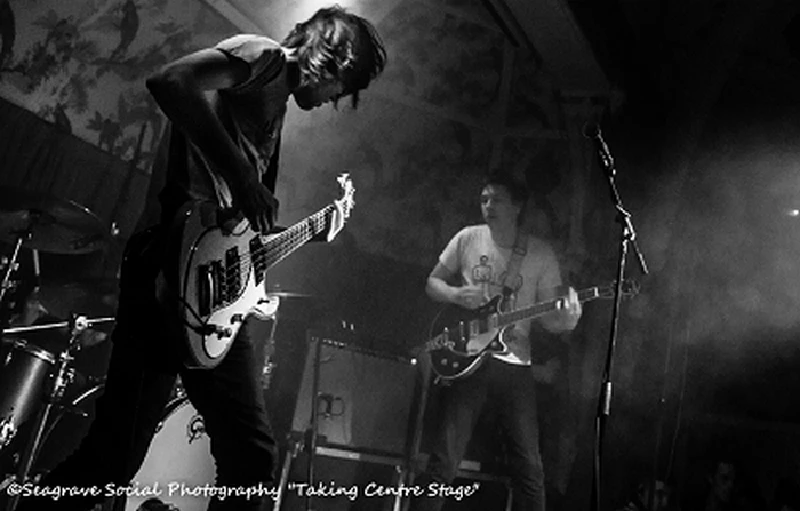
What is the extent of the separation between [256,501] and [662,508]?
261 centimetres

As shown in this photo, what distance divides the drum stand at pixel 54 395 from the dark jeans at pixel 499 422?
1482 mm

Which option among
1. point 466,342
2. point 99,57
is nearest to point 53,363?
point 99,57

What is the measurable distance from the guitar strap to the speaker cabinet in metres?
0.65

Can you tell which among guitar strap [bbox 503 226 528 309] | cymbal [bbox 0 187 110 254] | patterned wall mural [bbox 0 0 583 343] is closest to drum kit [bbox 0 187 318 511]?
cymbal [bbox 0 187 110 254]

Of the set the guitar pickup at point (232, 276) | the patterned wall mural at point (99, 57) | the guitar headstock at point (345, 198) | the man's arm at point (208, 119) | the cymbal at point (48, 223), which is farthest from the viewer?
the patterned wall mural at point (99, 57)

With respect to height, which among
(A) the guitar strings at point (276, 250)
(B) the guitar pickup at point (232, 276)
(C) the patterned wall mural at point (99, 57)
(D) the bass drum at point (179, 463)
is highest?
(C) the patterned wall mural at point (99, 57)

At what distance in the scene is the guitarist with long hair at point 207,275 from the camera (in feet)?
5.58

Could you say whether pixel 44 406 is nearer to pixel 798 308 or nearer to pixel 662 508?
pixel 662 508

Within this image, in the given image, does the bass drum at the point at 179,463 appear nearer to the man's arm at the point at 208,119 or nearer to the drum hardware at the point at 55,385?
the drum hardware at the point at 55,385

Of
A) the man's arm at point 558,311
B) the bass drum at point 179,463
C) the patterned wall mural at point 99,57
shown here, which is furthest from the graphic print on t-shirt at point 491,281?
the patterned wall mural at point 99,57

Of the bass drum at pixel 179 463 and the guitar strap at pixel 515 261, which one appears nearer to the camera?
the bass drum at pixel 179 463

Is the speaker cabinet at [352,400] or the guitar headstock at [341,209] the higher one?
the guitar headstock at [341,209]

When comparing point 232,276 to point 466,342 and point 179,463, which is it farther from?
point 466,342

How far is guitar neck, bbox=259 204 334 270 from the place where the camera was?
2.13 m
